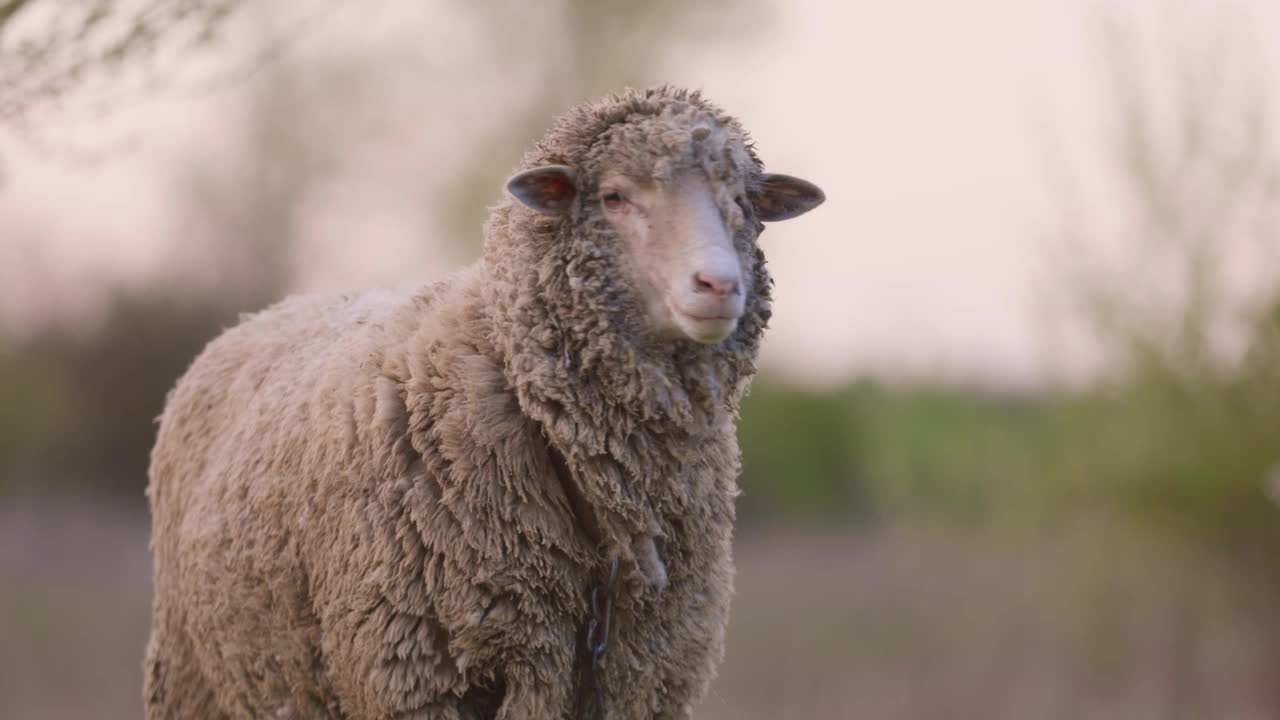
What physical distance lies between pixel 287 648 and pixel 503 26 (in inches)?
707

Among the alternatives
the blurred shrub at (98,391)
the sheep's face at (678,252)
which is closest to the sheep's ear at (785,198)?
the sheep's face at (678,252)

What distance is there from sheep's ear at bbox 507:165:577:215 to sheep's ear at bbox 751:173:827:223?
49 cm

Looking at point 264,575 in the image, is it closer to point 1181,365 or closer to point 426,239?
point 1181,365

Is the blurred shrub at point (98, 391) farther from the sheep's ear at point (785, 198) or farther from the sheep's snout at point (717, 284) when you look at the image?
the sheep's snout at point (717, 284)

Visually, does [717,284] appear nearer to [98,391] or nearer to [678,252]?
[678,252]

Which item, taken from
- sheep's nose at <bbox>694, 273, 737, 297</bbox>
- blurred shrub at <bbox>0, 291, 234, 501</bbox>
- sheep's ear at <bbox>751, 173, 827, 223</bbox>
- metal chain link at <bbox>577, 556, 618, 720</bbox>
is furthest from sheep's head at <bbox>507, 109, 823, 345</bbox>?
blurred shrub at <bbox>0, 291, 234, 501</bbox>

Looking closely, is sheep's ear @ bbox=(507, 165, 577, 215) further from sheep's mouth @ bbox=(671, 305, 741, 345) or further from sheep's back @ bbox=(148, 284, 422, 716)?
sheep's back @ bbox=(148, 284, 422, 716)

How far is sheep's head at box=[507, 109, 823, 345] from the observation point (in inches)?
132

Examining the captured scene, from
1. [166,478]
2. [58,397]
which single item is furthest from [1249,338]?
[58,397]

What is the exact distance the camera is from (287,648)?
12.9 ft

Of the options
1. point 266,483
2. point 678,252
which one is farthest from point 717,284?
point 266,483

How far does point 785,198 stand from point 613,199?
0.55 m

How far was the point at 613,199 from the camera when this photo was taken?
11.8ft

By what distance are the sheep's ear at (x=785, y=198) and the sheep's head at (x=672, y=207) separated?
0.39 ft
